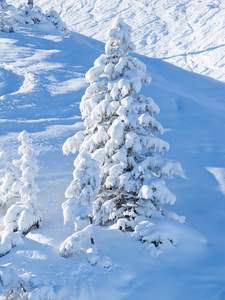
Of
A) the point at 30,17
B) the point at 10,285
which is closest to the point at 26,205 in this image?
the point at 10,285

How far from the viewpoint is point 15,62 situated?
28172mm

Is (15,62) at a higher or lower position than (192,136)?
higher

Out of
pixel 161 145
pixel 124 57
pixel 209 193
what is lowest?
pixel 209 193

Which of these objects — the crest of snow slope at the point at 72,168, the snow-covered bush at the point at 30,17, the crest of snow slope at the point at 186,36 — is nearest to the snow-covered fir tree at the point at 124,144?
the crest of snow slope at the point at 72,168

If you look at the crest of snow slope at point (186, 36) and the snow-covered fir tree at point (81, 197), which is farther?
the crest of snow slope at point (186, 36)

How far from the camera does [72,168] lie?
15.2 m

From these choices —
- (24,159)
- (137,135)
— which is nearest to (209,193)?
(137,135)

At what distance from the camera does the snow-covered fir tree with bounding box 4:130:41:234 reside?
10.1 meters

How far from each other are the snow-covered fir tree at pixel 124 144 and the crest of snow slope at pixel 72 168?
2.61ft

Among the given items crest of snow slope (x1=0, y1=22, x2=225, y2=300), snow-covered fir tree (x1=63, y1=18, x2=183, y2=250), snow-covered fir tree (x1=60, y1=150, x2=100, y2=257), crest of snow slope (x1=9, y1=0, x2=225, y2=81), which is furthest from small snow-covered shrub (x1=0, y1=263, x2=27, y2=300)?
crest of snow slope (x1=9, y1=0, x2=225, y2=81)

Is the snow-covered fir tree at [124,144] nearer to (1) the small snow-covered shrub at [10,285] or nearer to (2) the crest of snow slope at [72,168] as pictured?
→ (2) the crest of snow slope at [72,168]

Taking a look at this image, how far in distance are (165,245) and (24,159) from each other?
5.02 meters

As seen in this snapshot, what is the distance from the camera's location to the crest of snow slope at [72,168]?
853 centimetres

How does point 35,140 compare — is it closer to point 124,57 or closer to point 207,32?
point 124,57
